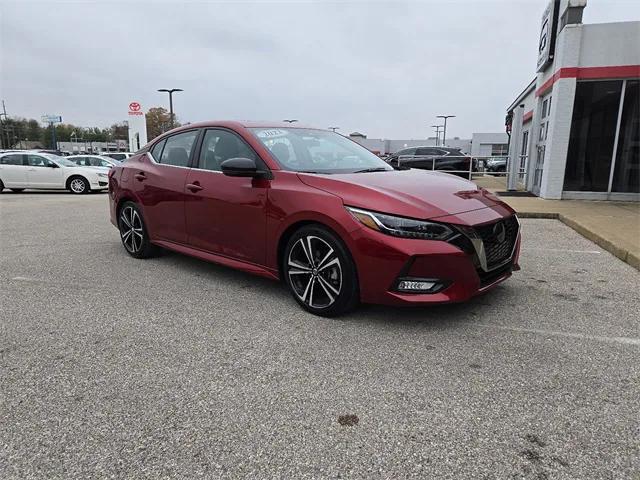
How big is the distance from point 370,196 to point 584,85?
34.8 feet

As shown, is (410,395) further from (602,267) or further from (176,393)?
(602,267)

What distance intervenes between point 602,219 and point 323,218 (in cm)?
674

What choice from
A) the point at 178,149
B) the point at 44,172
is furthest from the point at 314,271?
the point at 44,172

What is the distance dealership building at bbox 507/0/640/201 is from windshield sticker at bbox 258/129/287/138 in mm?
9533

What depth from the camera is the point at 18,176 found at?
1645cm

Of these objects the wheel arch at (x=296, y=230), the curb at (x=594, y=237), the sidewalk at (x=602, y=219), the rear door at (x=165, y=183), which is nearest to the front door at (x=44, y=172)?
the rear door at (x=165, y=183)

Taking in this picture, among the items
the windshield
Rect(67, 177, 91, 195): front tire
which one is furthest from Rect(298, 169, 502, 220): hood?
Rect(67, 177, 91, 195): front tire

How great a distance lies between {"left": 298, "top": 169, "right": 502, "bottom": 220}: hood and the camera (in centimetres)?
335

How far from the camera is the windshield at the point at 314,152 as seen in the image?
4148mm

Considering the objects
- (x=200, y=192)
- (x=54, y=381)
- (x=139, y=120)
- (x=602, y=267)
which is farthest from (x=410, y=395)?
(x=139, y=120)

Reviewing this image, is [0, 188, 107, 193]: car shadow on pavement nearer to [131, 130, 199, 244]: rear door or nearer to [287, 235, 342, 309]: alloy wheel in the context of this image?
[131, 130, 199, 244]: rear door

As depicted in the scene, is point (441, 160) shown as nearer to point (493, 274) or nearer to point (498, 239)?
point (498, 239)

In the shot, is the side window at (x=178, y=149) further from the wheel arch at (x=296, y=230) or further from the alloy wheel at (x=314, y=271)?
the alloy wheel at (x=314, y=271)

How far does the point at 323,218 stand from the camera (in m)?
3.53
